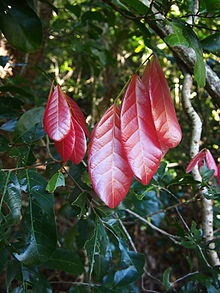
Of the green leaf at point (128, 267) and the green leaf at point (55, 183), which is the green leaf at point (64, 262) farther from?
the green leaf at point (55, 183)

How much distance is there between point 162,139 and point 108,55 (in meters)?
1.02

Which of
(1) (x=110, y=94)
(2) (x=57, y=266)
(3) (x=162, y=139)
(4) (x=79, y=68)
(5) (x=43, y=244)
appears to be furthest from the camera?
(4) (x=79, y=68)

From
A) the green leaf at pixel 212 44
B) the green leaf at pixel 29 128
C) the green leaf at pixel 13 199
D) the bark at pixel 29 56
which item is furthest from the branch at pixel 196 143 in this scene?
the bark at pixel 29 56

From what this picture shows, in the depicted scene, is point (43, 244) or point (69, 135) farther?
point (43, 244)

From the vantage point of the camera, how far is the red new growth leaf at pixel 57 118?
1.77ft

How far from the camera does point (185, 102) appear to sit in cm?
94

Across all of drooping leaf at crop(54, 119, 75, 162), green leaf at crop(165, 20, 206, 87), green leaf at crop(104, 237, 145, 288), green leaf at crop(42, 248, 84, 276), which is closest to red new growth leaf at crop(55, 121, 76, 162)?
drooping leaf at crop(54, 119, 75, 162)

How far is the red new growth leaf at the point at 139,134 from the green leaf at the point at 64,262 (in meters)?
0.57

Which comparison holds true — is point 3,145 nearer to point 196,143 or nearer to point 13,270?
point 13,270

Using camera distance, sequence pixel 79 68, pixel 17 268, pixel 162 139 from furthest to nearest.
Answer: pixel 79 68, pixel 17 268, pixel 162 139

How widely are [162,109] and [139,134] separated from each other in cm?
6

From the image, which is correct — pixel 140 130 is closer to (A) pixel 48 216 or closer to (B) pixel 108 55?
(A) pixel 48 216

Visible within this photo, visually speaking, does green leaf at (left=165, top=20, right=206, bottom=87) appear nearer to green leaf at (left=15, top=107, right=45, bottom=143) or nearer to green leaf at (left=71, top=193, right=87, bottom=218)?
green leaf at (left=71, top=193, right=87, bottom=218)

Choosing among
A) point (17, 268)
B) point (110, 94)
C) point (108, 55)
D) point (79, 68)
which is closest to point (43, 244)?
point (17, 268)
